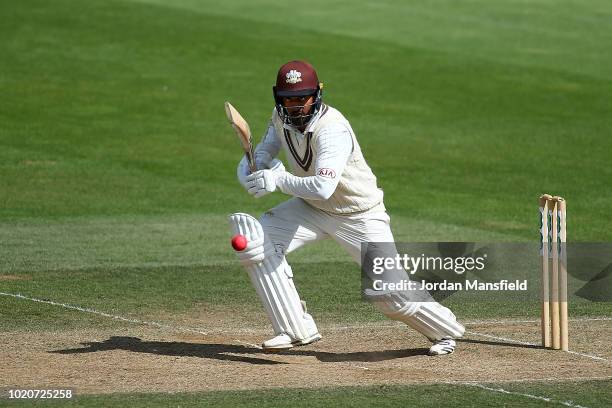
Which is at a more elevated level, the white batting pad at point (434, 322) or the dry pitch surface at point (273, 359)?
the white batting pad at point (434, 322)

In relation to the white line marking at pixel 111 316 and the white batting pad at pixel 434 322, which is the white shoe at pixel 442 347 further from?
the white line marking at pixel 111 316

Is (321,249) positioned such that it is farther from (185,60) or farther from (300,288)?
(185,60)

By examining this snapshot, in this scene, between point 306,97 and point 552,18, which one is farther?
point 552,18

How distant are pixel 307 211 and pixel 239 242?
69cm

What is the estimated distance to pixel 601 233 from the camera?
1462 cm

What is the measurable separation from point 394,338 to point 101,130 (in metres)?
11.8

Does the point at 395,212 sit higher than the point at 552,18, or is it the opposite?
the point at 552,18

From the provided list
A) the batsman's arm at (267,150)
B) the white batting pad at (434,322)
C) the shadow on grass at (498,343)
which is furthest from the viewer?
the shadow on grass at (498,343)

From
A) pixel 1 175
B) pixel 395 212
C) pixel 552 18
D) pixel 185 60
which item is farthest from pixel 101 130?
pixel 552 18

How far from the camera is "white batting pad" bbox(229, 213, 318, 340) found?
884 centimetres

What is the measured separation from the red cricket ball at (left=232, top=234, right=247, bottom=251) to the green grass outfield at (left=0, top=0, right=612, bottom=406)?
4.24ft

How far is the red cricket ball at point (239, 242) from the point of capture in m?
8.70

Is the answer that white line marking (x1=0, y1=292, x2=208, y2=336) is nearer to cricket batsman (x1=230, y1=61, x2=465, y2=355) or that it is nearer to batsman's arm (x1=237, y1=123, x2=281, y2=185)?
cricket batsman (x1=230, y1=61, x2=465, y2=355)

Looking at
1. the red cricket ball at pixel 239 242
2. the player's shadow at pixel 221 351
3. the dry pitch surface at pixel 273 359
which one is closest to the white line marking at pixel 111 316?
the dry pitch surface at pixel 273 359
